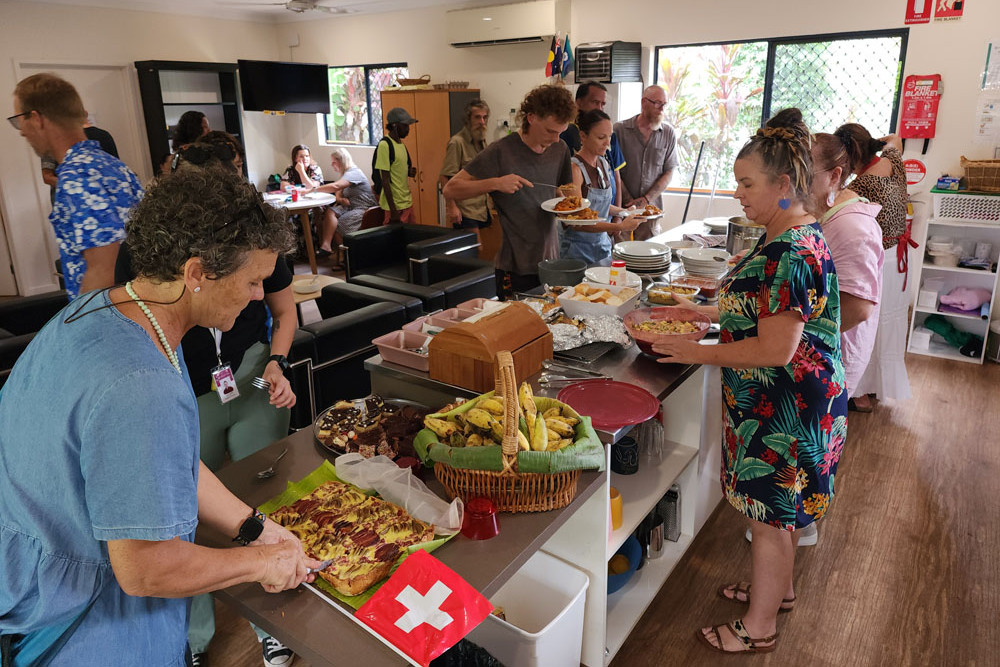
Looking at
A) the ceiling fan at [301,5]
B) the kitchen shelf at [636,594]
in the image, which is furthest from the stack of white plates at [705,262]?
the ceiling fan at [301,5]

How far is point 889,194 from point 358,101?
22.8 feet

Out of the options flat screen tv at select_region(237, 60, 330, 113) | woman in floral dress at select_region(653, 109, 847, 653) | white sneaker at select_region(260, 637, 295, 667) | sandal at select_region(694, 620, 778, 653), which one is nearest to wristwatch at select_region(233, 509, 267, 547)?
white sneaker at select_region(260, 637, 295, 667)

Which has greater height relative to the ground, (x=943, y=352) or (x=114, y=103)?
(x=114, y=103)

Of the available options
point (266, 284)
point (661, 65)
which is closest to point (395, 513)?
point (266, 284)

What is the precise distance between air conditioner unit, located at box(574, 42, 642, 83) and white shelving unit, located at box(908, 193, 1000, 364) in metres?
2.61

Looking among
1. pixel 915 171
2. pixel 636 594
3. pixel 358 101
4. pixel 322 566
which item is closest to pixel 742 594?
pixel 636 594

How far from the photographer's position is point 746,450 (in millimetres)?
1903

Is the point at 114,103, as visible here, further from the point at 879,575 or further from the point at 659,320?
the point at 879,575

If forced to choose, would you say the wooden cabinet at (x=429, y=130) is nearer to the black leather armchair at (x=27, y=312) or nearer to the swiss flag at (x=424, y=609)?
the black leather armchair at (x=27, y=312)

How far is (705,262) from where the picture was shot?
112 inches

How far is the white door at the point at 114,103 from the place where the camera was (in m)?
7.09

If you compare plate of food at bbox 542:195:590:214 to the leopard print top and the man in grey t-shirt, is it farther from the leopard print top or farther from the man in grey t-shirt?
the leopard print top

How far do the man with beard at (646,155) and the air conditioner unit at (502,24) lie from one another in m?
2.21

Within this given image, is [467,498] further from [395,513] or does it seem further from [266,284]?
[266,284]
